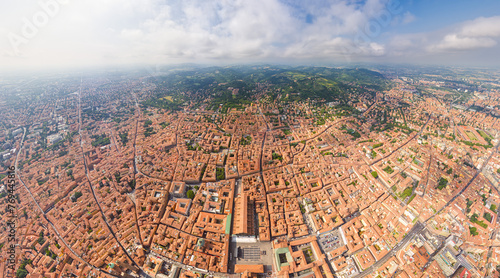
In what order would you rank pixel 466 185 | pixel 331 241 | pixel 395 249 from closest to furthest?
pixel 395 249 < pixel 331 241 < pixel 466 185

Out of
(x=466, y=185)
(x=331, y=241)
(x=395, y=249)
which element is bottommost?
(x=395, y=249)

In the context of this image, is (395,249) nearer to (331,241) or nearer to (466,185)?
(331,241)

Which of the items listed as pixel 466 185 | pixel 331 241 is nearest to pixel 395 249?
pixel 331 241

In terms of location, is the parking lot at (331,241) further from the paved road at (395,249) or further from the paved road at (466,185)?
the paved road at (466,185)

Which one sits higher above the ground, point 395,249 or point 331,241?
point 331,241

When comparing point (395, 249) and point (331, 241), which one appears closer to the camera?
point (395, 249)

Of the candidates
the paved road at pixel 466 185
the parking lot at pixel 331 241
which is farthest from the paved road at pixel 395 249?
the parking lot at pixel 331 241

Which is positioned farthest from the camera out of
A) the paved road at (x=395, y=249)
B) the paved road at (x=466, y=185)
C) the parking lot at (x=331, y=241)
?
the paved road at (x=466, y=185)

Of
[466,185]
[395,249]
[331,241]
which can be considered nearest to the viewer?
[395,249]

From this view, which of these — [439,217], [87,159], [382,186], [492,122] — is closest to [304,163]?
[382,186]

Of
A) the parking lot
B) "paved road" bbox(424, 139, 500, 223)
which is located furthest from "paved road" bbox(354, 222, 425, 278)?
the parking lot

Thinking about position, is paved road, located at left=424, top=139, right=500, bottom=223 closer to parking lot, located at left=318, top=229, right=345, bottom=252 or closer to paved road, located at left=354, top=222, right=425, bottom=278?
paved road, located at left=354, top=222, right=425, bottom=278
